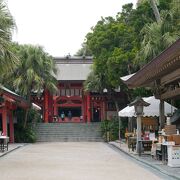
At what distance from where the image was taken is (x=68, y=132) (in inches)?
1821

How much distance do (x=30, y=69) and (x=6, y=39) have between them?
20.4 meters

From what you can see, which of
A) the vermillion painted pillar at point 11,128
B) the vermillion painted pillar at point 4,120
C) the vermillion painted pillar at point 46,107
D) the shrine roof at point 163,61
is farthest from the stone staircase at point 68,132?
the shrine roof at point 163,61

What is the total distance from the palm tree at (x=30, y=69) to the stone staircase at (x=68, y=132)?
404 cm

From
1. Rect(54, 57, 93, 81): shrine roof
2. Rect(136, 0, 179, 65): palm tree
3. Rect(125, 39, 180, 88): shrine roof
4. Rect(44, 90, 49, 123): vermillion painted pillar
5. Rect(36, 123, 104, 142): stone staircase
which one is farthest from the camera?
Rect(54, 57, 93, 81): shrine roof

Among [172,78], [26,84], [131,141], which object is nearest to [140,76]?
[172,78]

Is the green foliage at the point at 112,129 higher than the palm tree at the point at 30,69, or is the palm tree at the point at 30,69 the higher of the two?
the palm tree at the point at 30,69

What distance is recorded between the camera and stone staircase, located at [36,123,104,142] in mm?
43656

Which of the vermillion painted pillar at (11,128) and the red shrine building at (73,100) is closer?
the vermillion painted pillar at (11,128)

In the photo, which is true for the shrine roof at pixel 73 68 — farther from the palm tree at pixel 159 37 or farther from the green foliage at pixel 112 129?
the palm tree at pixel 159 37

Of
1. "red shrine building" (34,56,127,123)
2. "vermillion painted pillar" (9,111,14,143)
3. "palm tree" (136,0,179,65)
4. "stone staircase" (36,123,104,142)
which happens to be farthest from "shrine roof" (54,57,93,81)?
"palm tree" (136,0,179,65)

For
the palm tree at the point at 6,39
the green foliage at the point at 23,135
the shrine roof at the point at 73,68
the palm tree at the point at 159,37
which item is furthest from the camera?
the shrine roof at the point at 73,68

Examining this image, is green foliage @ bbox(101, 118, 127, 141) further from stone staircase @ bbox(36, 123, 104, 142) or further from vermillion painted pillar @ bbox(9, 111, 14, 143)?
vermillion painted pillar @ bbox(9, 111, 14, 143)

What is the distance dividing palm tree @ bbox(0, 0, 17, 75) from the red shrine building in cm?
3224

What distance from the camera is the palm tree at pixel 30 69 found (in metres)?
40.0
